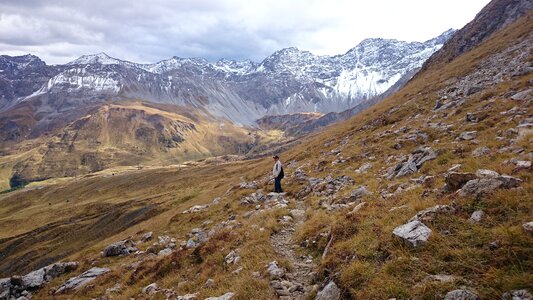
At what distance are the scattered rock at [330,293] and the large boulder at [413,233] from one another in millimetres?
2301

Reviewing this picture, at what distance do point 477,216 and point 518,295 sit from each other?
312cm

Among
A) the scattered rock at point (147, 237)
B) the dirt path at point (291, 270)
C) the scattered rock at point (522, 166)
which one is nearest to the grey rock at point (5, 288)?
the scattered rock at point (147, 237)

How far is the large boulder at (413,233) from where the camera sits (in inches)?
365

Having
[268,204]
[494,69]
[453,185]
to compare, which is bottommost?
[268,204]

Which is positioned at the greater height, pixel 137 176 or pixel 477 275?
pixel 477 275

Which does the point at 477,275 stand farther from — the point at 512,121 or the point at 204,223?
the point at 204,223

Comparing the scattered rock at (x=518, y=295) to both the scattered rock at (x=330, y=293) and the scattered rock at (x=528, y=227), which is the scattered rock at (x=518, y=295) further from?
the scattered rock at (x=330, y=293)

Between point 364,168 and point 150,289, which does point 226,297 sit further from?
point 364,168

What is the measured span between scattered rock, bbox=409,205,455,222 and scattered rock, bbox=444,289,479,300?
3249 mm

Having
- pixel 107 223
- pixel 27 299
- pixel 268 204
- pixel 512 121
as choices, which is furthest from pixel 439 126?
pixel 107 223

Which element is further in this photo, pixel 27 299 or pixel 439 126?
pixel 439 126

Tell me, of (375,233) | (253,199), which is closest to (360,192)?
(375,233)

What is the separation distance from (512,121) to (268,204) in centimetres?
1667

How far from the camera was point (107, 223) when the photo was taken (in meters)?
82.6
